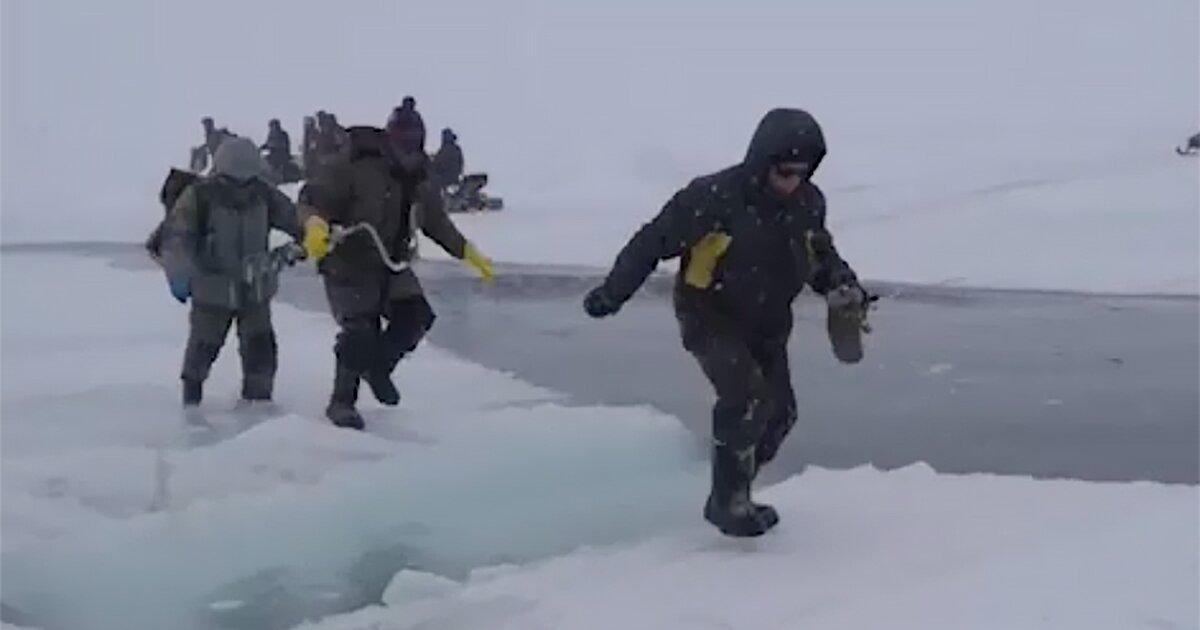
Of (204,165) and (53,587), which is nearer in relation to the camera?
(53,587)

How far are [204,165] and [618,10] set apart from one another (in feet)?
120

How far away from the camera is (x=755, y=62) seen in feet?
185

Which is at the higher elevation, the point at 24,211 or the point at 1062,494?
the point at 1062,494

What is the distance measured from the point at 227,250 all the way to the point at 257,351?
0.69 m

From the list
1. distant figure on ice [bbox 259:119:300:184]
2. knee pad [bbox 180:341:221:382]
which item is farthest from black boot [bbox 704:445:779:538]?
distant figure on ice [bbox 259:119:300:184]

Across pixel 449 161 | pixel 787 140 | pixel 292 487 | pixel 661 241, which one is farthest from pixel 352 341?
pixel 449 161

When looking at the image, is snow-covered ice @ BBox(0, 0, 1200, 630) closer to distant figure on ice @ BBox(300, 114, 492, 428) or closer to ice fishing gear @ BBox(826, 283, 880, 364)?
distant figure on ice @ BBox(300, 114, 492, 428)

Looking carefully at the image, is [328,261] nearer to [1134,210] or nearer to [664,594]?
[664,594]

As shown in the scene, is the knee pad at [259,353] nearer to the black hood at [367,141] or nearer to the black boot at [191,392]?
the black boot at [191,392]

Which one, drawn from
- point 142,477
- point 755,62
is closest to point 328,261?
point 142,477

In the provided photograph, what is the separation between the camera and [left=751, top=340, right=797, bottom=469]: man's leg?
626cm

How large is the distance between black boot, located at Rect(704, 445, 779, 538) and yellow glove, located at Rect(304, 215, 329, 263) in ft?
8.46

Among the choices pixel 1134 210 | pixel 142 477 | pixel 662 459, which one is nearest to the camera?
pixel 142 477

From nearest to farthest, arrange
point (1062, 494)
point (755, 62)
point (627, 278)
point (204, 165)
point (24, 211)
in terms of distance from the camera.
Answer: point (627, 278) → point (1062, 494) → point (204, 165) → point (24, 211) → point (755, 62)
